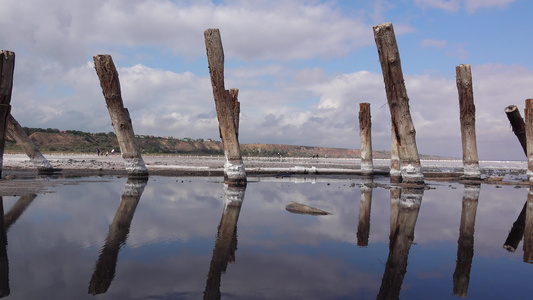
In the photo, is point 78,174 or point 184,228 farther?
point 78,174

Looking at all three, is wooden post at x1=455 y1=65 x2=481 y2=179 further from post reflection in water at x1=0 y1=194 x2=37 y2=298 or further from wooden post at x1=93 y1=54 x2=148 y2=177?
post reflection in water at x1=0 y1=194 x2=37 y2=298

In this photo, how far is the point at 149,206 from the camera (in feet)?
29.0

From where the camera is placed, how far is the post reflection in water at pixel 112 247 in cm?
369

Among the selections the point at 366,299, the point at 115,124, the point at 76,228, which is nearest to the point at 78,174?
the point at 115,124

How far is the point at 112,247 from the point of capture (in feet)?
16.6

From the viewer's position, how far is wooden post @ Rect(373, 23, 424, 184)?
13.6 metres

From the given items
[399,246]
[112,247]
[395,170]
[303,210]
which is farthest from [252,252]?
[395,170]

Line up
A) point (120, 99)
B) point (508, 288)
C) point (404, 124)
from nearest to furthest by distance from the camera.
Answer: point (508, 288)
point (404, 124)
point (120, 99)

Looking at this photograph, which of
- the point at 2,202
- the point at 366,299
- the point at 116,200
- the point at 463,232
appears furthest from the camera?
the point at 116,200

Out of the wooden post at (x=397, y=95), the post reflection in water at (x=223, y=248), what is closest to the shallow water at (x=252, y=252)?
the post reflection in water at (x=223, y=248)

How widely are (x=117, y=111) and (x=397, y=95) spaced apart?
1168 centimetres

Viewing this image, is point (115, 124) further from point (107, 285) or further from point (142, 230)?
point (107, 285)

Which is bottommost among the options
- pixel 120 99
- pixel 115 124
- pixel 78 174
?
pixel 78 174

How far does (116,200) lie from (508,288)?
28.5 ft
